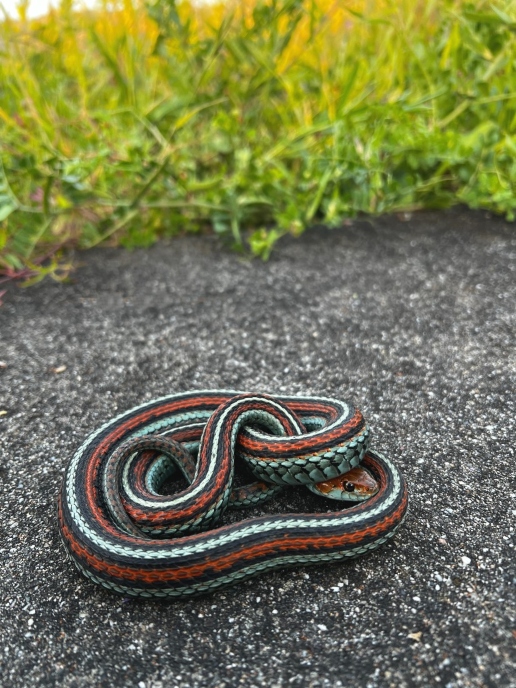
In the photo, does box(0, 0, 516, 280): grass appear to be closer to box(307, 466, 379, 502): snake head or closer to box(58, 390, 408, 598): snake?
box(58, 390, 408, 598): snake

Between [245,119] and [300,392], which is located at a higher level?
[245,119]

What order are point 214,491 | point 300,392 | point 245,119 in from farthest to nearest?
point 245,119 → point 300,392 → point 214,491

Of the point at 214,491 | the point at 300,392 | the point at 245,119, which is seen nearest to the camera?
the point at 214,491

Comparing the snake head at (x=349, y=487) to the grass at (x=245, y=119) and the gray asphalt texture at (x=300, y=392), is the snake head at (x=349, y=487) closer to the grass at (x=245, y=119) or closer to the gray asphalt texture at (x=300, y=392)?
the gray asphalt texture at (x=300, y=392)

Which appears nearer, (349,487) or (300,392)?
(349,487)

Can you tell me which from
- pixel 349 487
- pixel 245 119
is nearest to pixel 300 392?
pixel 349 487

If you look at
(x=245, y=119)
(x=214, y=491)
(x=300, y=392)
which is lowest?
(x=300, y=392)

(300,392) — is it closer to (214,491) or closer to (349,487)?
(349,487)

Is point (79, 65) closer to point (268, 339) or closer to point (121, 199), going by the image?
point (121, 199)
